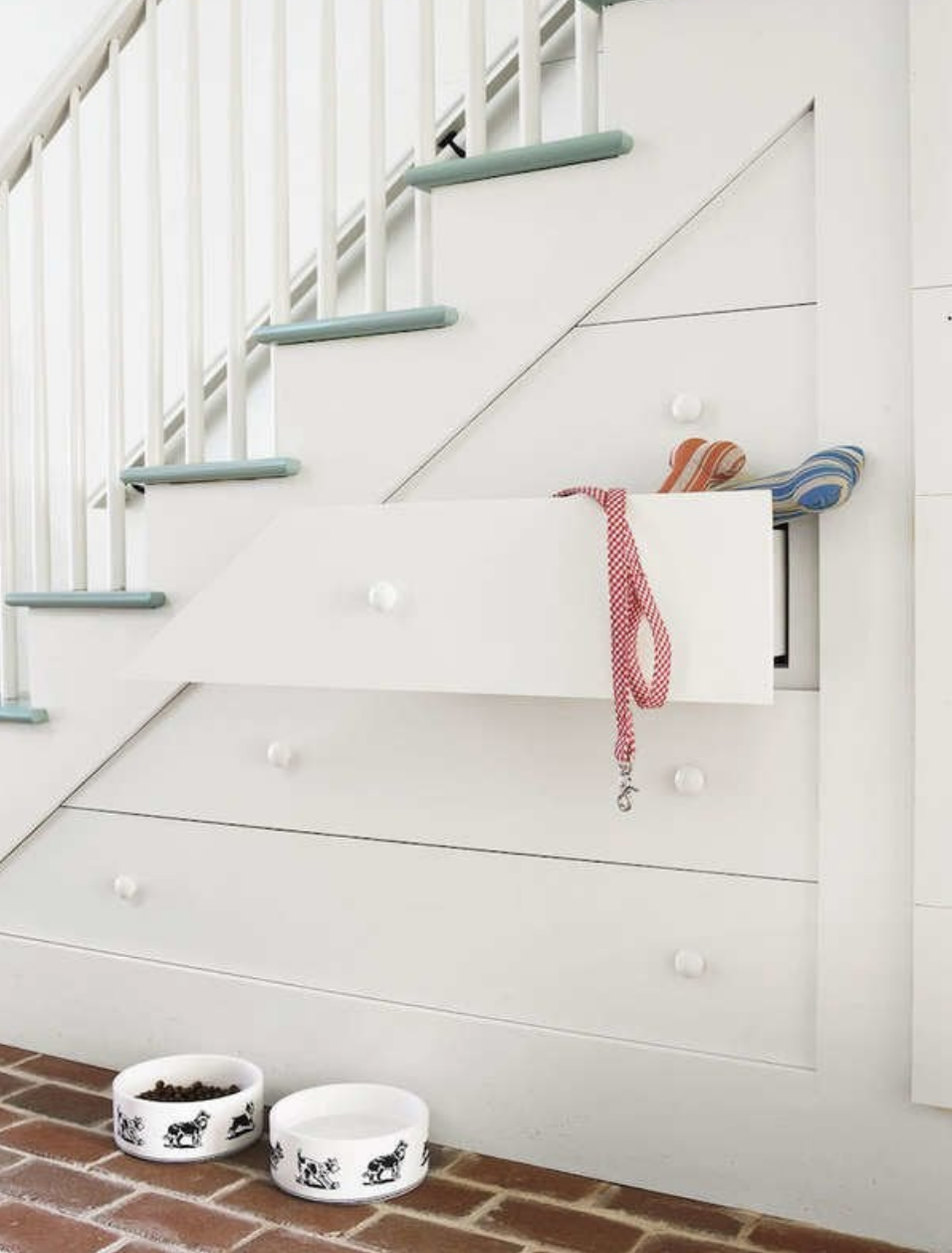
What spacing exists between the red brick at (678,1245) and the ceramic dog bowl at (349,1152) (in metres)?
0.22

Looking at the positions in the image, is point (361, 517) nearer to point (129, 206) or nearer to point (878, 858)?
point (878, 858)

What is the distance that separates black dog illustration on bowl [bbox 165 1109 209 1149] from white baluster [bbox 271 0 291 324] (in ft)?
3.54

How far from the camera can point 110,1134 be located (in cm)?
171

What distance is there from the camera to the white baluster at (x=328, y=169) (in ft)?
5.84

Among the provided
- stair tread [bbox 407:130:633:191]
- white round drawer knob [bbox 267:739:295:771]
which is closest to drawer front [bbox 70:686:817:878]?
white round drawer knob [bbox 267:739:295:771]

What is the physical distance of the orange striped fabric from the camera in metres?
1.43

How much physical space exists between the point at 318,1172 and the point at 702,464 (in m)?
0.94

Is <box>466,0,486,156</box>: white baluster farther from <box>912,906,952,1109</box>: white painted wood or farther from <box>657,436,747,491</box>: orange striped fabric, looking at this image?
<box>912,906,952,1109</box>: white painted wood

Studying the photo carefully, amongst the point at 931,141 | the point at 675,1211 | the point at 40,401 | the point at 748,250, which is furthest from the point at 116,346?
the point at 675,1211

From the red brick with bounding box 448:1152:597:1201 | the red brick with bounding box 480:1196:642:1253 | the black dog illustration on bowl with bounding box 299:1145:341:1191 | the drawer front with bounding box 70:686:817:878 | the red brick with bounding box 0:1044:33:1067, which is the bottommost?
the red brick with bounding box 448:1152:597:1201

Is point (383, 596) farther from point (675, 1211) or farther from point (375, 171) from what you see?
point (675, 1211)

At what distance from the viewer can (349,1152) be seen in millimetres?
1501

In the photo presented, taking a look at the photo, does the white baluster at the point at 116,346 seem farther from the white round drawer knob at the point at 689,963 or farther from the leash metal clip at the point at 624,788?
the white round drawer knob at the point at 689,963

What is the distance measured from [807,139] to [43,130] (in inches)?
49.9
